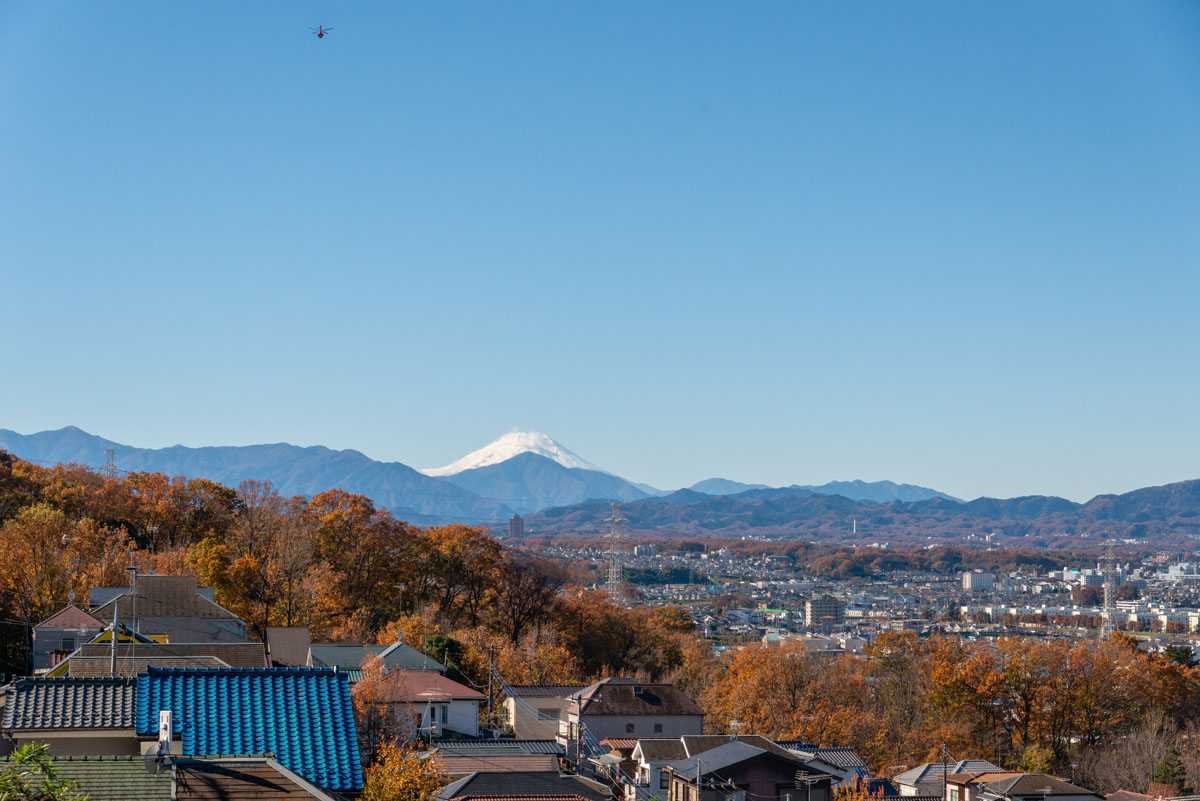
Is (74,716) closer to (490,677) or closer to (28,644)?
(28,644)

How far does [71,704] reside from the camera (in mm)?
11516

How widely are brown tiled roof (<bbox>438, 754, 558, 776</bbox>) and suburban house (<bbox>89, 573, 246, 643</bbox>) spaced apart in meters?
9.20

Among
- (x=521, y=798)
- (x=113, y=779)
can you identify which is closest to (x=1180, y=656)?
(x=521, y=798)

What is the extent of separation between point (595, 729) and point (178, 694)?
1172 inches

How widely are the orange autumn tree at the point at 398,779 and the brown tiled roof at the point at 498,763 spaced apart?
6703mm

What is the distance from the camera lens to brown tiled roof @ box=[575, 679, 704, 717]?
40438 millimetres

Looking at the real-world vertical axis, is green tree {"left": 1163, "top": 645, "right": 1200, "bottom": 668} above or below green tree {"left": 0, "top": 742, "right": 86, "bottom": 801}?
below

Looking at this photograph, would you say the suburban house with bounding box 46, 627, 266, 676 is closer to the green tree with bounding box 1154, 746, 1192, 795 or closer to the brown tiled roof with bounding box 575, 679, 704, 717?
the brown tiled roof with bounding box 575, 679, 704, 717

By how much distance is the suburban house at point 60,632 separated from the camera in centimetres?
3066

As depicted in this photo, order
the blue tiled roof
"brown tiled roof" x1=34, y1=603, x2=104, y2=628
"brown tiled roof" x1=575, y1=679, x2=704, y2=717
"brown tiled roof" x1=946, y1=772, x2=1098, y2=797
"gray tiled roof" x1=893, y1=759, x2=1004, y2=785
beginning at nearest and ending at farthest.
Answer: the blue tiled roof, "brown tiled roof" x1=34, y1=603, x2=104, y2=628, "brown tiled roof" x1=946, y1=772, x2=1098, y2=797, "gray tiled roof" x1=893, y1=759, x2=1004, y2=785, "brown tiled roof" x1=575, y1=679, x2=704, y2=717

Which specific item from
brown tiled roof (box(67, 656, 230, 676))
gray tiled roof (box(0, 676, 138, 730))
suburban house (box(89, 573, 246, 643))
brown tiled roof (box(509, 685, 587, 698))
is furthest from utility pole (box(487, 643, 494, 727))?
gray tiled roof (box(0, 676, 138, 730))

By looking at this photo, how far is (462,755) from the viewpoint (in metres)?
27.0

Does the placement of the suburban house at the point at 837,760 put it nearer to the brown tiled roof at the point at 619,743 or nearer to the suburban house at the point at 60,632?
the brown tiled roof at the point at 619,743

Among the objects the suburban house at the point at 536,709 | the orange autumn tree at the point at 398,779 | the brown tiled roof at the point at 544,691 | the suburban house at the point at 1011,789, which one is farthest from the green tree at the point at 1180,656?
the orange autumn tree at the point at 398,779
